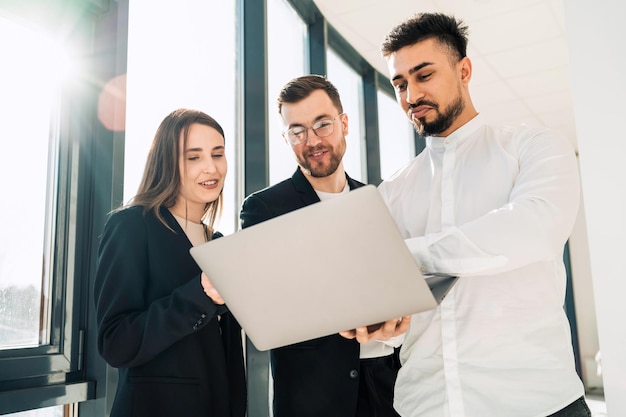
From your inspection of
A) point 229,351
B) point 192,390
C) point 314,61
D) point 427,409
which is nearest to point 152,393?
point 192,390

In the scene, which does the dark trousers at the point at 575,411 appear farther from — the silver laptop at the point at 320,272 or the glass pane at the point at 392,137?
the glass pane at the point at 392,137

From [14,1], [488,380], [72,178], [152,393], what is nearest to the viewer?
[488,380]

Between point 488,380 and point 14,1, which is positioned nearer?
point 488,380

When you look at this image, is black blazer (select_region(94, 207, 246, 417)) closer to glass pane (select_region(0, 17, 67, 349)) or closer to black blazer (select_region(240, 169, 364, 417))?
black blazer (select_region(240, 169, 364, 417))

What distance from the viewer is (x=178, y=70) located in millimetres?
2129

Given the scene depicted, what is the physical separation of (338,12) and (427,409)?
2.91m

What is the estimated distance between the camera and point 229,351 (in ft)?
4.47

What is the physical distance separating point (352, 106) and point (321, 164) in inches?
98.9

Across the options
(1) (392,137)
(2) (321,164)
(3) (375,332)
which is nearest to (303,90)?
(2) (321,164)

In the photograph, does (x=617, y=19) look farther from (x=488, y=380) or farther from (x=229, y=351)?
(x=229, y=351)

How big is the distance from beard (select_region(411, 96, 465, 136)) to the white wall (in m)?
0.74

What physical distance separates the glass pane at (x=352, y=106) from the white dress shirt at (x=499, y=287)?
104 inches

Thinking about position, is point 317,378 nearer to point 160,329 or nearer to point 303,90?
point 160,329

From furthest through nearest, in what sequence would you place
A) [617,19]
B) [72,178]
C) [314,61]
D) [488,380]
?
1. [314,61]
2. [72,178]
3. [488,380]
4. [617,19]
